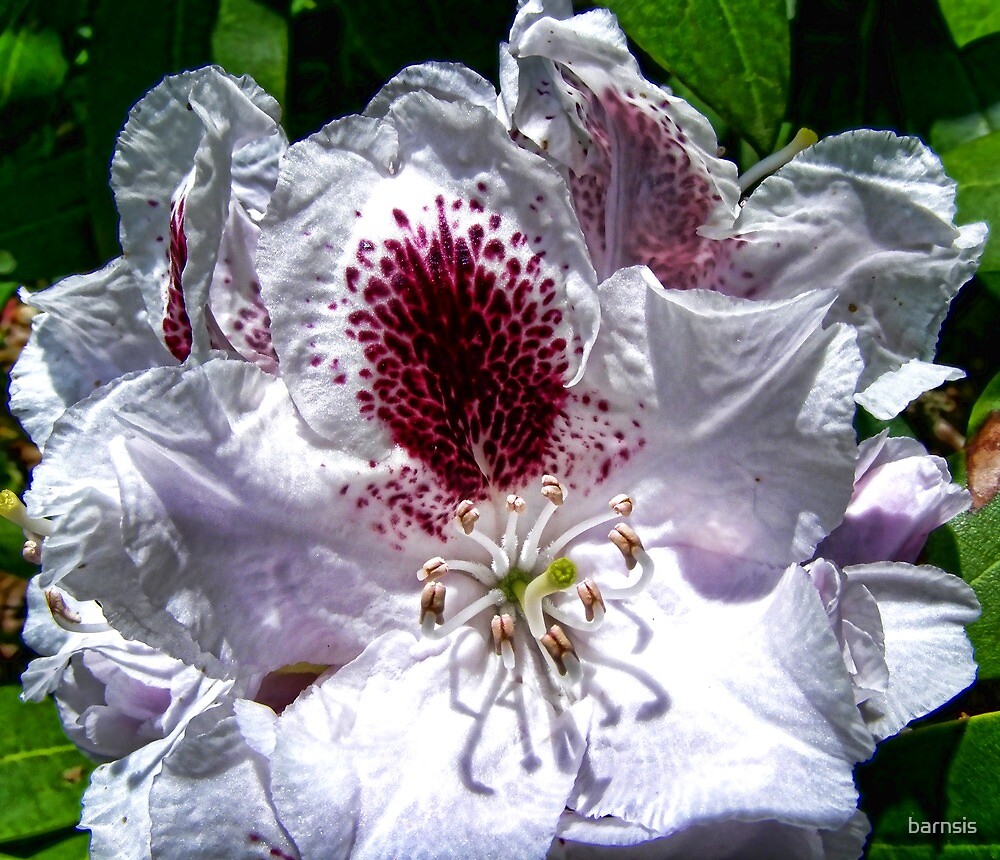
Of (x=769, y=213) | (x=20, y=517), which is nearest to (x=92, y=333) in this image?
(x=20, y=517)

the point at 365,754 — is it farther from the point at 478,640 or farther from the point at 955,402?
the point at 955,402

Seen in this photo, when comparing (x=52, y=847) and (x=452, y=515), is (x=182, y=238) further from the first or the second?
(x=52, y=847)

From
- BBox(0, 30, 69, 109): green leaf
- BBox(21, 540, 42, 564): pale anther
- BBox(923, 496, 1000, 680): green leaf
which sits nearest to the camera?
BBox(21, 540, 42, 564): pale anther

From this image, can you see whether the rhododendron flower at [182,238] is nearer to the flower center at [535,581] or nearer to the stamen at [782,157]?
the flower center at [535,581]

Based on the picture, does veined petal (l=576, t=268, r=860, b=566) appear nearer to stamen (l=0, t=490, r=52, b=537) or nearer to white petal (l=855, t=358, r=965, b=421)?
white petal (l=855, t=358, r=965, b=421)

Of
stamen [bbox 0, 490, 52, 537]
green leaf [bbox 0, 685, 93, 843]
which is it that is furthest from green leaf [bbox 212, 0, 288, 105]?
green leaf [bbox 0, 685, 93, 843]

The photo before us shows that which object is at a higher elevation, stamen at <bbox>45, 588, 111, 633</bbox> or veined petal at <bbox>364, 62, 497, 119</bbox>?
veined petal at <bbox>364, 62, 497, 119</bbox>
